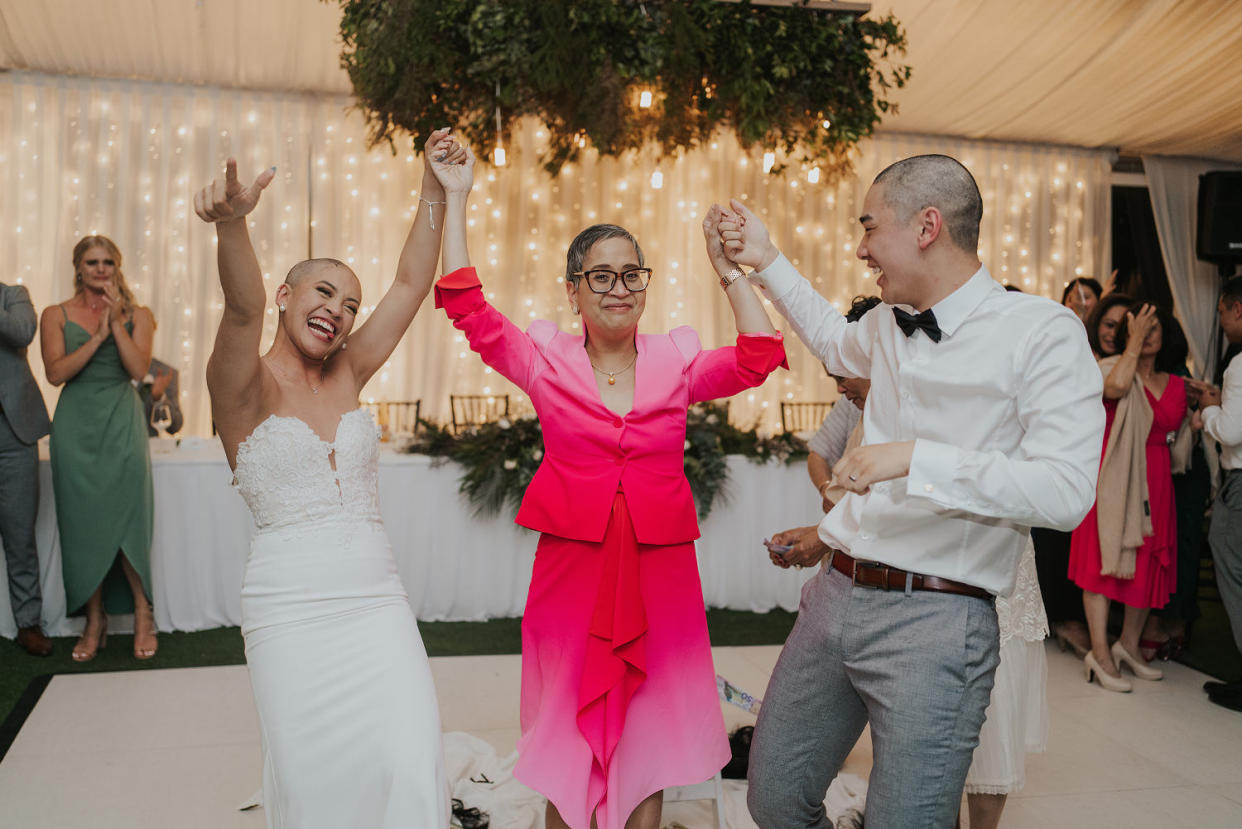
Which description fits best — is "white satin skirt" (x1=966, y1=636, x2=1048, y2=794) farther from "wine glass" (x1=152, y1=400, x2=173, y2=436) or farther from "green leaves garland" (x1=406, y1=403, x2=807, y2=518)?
"wine glass" (x1=152, y1=400, x2=173, y2=436)

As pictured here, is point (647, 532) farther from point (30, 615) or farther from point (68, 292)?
point (68, 292)

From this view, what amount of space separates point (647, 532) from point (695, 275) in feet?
22.5

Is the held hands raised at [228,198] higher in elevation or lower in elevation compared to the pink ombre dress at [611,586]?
higher

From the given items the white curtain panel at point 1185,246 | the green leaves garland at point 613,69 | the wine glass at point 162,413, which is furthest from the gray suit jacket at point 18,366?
the white curtain panel at point 1185,246

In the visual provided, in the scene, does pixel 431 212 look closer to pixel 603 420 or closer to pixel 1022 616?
pixel 603 420

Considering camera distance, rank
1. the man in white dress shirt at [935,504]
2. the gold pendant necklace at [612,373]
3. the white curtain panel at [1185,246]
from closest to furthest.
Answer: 1. the man in white dress shirt at [935,504]
2. the gold pendant necklace at [612,373]
3. the white curtain panel at [1185,246]

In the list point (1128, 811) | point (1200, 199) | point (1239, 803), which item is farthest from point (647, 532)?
point (1200, 199)

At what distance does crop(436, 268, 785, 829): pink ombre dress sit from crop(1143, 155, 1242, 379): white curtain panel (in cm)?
853

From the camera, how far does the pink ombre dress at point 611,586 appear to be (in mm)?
2475

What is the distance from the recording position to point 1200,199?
29.1 feet

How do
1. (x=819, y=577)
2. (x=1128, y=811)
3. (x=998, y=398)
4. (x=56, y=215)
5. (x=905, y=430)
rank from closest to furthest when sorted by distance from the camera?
(x=998, y=398) → (x=905, y=430) → (x=819, y=577) → (x=1128, y=811) → (x=56, y=215)

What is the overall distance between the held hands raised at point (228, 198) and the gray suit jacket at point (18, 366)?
3.43 metres

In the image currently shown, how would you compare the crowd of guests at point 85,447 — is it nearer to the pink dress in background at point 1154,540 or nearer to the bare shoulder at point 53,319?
the bare shoulder at point 53,319

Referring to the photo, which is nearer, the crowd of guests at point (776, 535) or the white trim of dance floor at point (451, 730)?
the crowd of guests at point (776, 535)
